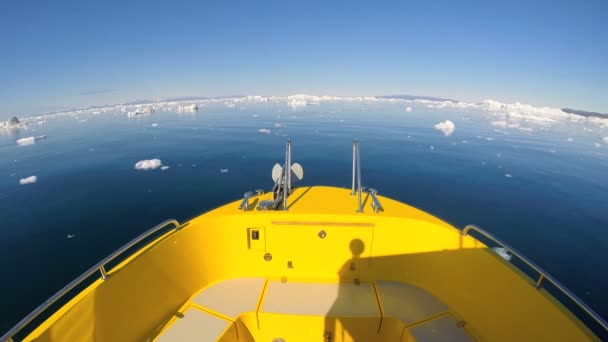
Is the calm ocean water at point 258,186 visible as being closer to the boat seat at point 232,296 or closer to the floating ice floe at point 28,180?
the floating ice floe at point 28,180

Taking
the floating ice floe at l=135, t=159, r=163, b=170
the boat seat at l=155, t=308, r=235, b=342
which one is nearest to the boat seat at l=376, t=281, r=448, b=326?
the boat seat at l=155, t=308, r=235, b=342

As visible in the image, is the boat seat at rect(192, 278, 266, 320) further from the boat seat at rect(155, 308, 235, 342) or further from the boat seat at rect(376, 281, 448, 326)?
the boat seat at rect(376, 281, 448, 326)

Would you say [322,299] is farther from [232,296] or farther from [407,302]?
[232,296]

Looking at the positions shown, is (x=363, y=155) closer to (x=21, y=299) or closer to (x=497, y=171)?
(x=497, y=171)

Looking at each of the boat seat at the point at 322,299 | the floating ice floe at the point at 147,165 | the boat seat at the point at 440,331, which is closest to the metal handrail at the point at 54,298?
the boat seat at the point at 322,299

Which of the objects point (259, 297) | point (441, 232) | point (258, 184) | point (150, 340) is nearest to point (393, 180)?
point (258, 184)

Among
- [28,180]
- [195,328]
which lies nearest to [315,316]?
[195,328]
